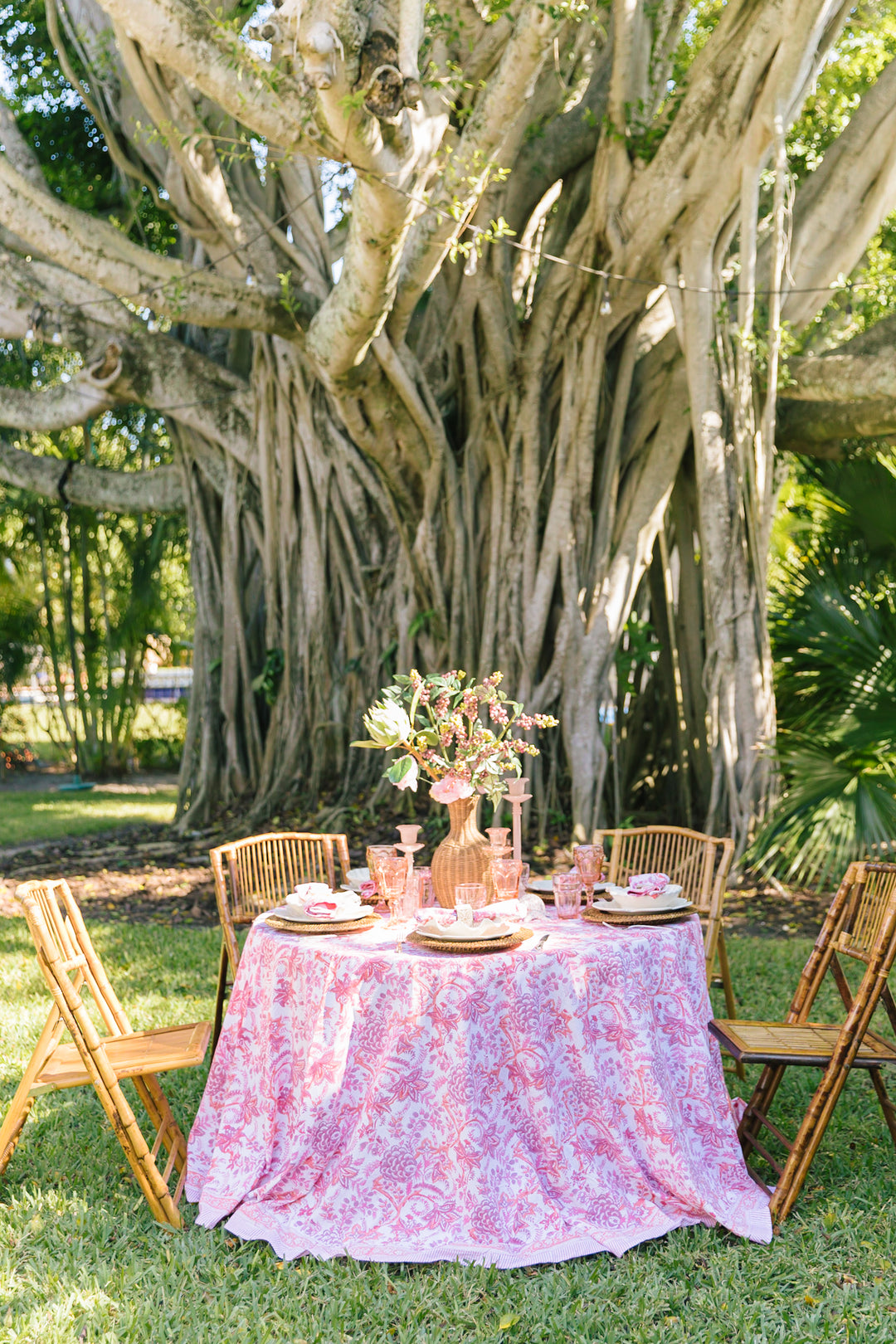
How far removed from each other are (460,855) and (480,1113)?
0.63 metres

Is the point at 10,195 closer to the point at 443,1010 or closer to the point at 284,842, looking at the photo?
the point at 284,842

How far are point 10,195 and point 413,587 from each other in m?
2.81

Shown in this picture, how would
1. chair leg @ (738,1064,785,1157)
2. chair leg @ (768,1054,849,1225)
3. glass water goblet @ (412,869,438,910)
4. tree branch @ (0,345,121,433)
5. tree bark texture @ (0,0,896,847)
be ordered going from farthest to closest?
tree branch @ (0,345,121,433)
tree bark texture @ (0,0,896,847)
glass water goblet @ (412,869,438,910)
chair leg @ (738,1064,785,1157)
chair leg @ (768,1054,849,1225)

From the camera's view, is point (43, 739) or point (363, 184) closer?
point (363, 184)

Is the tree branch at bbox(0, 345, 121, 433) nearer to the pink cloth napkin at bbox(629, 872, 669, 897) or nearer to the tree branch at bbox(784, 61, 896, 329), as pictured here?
the tree branch at bbox(784, 61, 896, 329)

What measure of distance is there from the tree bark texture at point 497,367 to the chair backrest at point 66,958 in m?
2.77

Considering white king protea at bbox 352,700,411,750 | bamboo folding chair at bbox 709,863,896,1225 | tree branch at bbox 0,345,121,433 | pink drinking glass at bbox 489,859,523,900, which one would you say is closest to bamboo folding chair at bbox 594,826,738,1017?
bamboo folding chair at bbox 709,863,896,1225

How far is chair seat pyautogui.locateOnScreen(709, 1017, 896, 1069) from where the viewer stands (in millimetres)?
2570

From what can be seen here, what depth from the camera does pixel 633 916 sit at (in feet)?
8.93

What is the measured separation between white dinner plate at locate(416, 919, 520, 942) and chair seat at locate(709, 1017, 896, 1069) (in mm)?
597

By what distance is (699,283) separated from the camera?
5625 mm

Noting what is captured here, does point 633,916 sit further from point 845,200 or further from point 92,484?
point 92,484

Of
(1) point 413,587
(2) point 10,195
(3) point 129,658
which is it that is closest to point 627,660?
(1) point 413,587

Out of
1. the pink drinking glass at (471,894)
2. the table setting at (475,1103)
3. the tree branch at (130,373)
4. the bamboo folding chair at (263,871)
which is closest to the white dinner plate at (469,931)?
the table setting at (475,1103)
